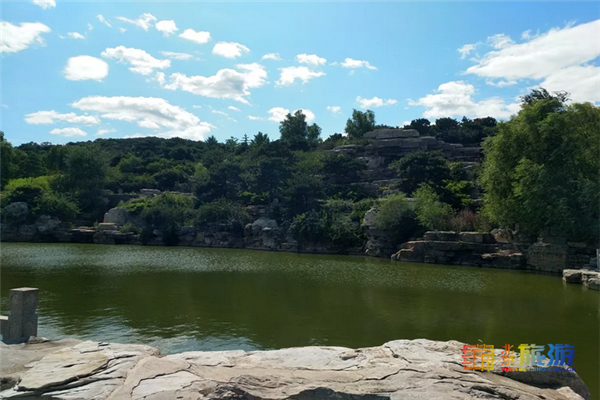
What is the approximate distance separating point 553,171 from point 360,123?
45039 millimetres

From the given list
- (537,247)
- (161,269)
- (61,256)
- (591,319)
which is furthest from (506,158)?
(61,256)

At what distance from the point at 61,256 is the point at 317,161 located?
25.2 m

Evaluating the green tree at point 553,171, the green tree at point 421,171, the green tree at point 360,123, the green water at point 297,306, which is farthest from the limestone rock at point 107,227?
the green tree at point 360,123

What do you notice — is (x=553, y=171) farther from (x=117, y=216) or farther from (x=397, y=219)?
(x=117, y=216)

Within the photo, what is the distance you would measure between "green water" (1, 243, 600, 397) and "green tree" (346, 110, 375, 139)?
4576cm

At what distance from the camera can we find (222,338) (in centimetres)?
861

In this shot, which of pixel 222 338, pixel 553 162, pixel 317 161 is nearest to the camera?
pixel 222 338

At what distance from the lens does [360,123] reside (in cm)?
6456

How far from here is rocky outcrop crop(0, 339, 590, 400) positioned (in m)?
4.36

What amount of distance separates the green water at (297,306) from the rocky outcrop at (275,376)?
2466 mm

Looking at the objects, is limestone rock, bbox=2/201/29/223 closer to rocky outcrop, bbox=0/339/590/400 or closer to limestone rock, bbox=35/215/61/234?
limestone rock, bbox=35/215/61/234

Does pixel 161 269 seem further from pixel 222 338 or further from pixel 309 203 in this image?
pixel 309 203

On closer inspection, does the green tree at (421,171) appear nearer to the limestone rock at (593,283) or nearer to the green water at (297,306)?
the green water at (297,306)

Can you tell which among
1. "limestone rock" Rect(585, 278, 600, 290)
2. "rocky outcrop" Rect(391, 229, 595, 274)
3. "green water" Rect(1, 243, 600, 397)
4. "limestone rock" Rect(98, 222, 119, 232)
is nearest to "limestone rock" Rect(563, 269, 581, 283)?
"green water" Rect(1, 243, 600, 397)
